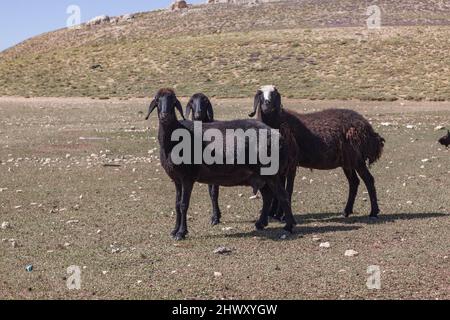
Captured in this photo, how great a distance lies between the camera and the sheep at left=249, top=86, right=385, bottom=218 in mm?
12430

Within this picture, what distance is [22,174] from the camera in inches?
732

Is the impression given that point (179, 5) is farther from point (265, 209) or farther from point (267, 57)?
point (265, 209)

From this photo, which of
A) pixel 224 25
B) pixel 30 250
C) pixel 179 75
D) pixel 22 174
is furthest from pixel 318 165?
pixel 224 25

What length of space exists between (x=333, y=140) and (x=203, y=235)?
9.86 feet

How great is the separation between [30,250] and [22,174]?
8.61 metres

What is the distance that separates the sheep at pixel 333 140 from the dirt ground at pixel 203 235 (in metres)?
0.86

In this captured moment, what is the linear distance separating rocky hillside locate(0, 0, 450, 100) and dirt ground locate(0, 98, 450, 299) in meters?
30.2

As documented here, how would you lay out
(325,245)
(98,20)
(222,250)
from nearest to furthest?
1. (222,250)
2. (325,245)
3. (98,20)

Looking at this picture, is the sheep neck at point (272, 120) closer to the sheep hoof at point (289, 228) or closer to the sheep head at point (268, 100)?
the sheep head at point (268, 100)

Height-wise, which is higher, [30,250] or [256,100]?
[256,100]

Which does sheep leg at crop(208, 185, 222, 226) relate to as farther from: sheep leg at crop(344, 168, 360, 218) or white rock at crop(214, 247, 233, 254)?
sheep leg at crop(344, 168, 360, 218)

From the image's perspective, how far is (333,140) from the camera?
492 inches

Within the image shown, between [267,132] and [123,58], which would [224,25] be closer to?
[123,58]

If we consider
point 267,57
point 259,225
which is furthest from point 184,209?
point 267,57
